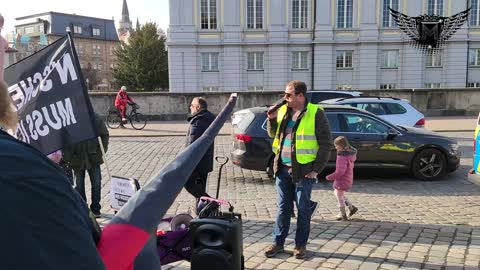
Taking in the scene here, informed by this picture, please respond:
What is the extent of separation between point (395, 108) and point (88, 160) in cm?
962

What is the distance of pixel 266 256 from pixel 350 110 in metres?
5.57

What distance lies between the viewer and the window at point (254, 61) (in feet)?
149

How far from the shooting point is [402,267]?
4.70 meters

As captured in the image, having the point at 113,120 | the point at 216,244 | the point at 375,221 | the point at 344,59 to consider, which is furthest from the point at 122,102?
the point at 344,59

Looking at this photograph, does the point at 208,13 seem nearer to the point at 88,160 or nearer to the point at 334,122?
the point at 334,122

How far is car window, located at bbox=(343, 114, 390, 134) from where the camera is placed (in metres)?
9.62

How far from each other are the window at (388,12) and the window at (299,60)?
8.55 meters

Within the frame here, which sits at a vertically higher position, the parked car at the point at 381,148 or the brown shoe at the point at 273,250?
the parked car at the point at 381,148

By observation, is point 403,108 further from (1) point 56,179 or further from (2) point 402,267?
(1) point 56,179

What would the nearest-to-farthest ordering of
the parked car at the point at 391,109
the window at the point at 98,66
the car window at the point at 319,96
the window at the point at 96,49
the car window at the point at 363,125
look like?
the car window at the point at 363,125, the parked car at the point at 391,109, the car window at the point at 319,96, the window at the point at 96,49, the window at the point at 98,66

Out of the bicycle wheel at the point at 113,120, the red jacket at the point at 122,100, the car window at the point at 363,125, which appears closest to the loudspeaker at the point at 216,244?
the car window at the point at 363,125

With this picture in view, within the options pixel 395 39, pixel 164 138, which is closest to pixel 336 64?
pixel 395 39

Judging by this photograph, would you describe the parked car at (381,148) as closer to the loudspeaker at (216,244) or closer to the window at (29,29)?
the loudspeaker at (216,244)

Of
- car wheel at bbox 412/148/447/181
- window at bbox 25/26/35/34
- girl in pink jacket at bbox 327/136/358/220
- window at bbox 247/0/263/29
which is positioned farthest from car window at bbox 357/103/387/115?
window at bbox 25/26/35/34
